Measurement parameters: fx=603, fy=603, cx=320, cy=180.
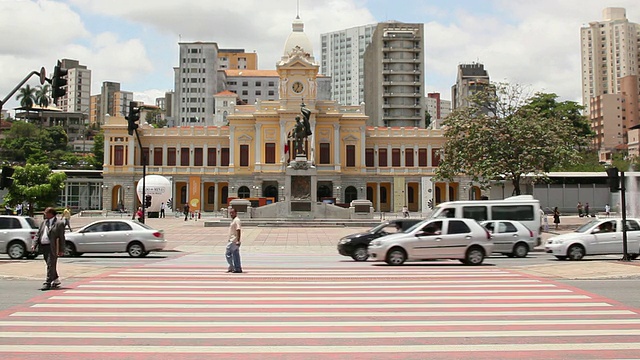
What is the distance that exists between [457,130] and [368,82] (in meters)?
75.5

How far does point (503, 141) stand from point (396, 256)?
82.0 ft

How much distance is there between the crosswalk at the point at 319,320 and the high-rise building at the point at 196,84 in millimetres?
113131

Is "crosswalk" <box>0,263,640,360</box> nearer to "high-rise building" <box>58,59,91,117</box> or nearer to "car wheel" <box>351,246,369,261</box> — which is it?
"car wheel" <box>351,246,369,261</box>

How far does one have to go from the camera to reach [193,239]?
32.2m

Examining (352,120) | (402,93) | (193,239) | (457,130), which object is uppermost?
(402,93)

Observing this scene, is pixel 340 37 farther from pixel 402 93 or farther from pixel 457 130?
pixel 457 130

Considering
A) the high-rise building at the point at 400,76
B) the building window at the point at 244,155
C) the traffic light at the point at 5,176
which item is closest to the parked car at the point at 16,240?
the traffic light at the point at 5,176

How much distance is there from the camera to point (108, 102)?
183 metres

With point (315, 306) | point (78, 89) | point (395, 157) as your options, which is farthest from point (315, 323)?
point (78, 89)

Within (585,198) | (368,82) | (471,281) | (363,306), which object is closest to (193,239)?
(471,281)

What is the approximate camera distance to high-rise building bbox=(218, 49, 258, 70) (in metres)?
155

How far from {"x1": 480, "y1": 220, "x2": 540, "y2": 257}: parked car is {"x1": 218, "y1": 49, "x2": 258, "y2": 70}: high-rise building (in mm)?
137826

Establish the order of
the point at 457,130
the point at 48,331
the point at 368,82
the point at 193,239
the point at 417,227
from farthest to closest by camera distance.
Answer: the point at 368,82
the point at 457,130
the point at 193,239
the point at 417,227
the point at 48,331

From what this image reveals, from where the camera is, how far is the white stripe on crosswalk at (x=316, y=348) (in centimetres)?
779
